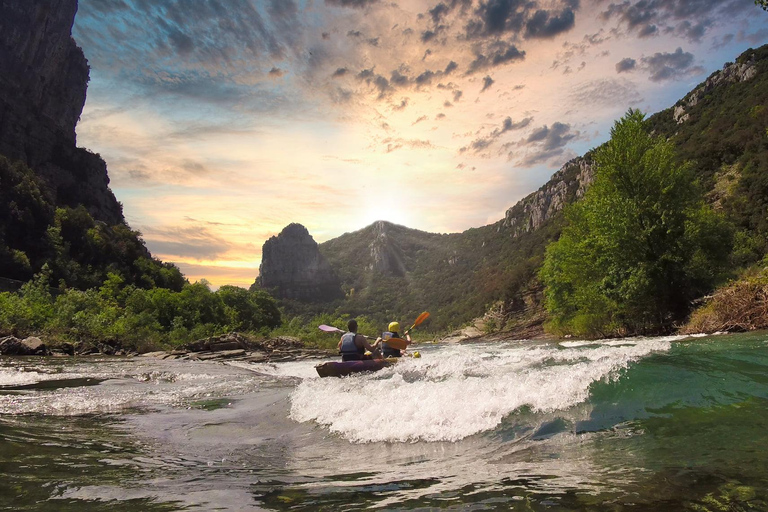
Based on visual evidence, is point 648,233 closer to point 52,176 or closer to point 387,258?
point 52,176

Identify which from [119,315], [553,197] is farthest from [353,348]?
[553,197]

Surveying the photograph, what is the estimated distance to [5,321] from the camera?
23547mm

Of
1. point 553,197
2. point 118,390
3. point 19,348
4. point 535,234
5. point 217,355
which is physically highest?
point 553,197

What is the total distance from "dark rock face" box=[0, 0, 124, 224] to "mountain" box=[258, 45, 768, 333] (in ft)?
234

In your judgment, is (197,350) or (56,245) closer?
(197,350)

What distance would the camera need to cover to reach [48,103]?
237 ft

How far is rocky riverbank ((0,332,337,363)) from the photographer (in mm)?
19297

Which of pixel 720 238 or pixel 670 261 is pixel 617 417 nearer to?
pixel 670 261

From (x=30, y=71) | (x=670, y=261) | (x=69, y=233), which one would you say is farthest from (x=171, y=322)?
(x=30, y=71)

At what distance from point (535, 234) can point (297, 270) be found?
11381cm

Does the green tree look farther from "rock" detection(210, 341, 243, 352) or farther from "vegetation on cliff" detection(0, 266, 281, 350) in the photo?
"vegetation on cliff" detection(0, 266, 281, 350)

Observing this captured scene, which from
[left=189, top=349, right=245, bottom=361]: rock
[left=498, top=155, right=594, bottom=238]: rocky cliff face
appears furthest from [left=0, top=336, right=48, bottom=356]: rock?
[left=498, top=155, right=594, bottom=238]: rocky cliff face

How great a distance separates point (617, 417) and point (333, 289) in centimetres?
18256

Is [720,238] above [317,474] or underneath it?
above
